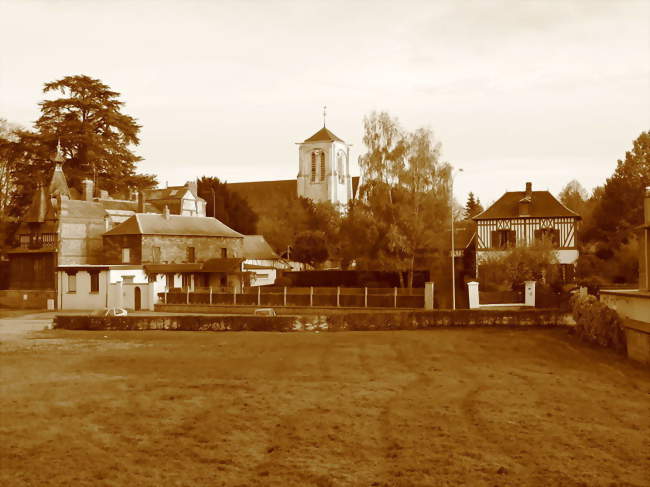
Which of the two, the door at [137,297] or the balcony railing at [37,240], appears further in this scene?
the balcony railing at [37,240]

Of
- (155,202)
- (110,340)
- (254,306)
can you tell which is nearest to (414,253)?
(254,306)

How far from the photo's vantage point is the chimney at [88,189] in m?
56.5

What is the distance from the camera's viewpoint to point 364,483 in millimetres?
9539

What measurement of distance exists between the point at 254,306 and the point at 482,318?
16623 mm

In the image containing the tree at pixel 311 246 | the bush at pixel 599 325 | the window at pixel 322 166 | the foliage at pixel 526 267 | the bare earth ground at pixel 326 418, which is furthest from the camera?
the window at pixel 322 166

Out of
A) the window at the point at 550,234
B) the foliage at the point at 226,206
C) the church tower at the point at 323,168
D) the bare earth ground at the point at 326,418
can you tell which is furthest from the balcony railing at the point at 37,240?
the church tower at the point at 323,168

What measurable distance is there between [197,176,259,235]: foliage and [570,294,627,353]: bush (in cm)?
5389

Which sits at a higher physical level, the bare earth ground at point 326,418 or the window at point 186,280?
the window at point 186,280

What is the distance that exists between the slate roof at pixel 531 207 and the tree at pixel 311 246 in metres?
16.2

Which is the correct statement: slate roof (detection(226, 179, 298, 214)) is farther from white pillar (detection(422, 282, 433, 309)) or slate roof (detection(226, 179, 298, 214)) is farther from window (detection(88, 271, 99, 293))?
white pillar (detection(422, 282, 433, 309))

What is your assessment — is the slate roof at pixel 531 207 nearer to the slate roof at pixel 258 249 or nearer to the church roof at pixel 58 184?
the slate roof at pixel 258 249

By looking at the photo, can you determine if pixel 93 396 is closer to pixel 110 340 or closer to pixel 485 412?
pixel 485 412

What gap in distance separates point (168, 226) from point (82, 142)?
11.7 m

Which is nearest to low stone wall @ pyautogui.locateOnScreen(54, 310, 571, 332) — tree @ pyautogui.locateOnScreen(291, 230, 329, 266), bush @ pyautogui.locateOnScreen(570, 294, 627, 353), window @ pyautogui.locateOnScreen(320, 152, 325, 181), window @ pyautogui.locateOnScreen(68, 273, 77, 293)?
bush @ pyautogui.locateOnScreen(570, 294, 627, 353)
